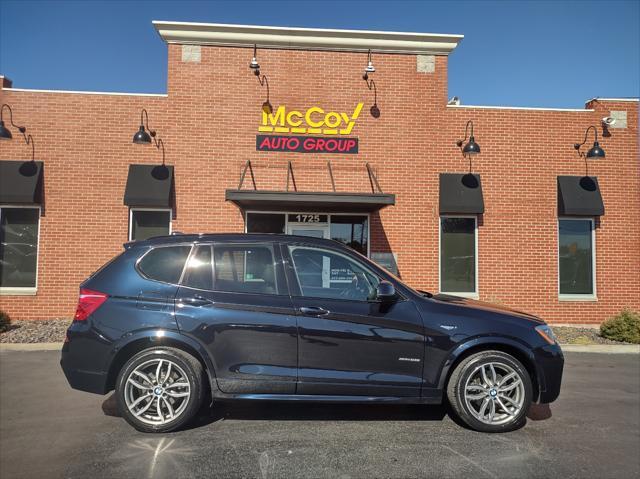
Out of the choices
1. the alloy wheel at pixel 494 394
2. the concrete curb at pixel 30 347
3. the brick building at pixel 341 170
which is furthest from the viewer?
the brick building at pixel 341 170

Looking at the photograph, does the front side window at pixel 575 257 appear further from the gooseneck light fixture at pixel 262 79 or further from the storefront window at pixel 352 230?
the gooseneck light fixture at pixel 262 79

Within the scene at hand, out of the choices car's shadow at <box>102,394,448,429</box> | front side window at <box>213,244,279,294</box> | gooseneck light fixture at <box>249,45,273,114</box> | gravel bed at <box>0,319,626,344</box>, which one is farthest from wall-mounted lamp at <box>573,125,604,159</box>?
front side window at <box>213,244,279,294</box>

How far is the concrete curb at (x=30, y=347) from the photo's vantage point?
7852 millimetres

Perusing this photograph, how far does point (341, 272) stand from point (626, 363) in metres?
6.24

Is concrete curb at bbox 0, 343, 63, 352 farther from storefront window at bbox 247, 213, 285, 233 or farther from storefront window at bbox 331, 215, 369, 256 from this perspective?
storefront window at bbox 331, 215, 369, 256

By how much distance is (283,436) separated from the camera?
13.1 ft

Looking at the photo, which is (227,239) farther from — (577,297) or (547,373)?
(577,297)

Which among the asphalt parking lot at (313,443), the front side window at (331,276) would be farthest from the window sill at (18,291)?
the front side window at (331,276)

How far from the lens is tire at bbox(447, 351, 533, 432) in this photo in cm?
411

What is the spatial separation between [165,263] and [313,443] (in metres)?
2.17

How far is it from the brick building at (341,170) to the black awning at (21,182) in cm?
6

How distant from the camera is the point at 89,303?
417 centimetres

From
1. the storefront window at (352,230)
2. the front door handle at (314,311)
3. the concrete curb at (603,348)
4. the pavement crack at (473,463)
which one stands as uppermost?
the storefront window at (352,230)

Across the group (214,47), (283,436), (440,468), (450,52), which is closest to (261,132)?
(214,47)
